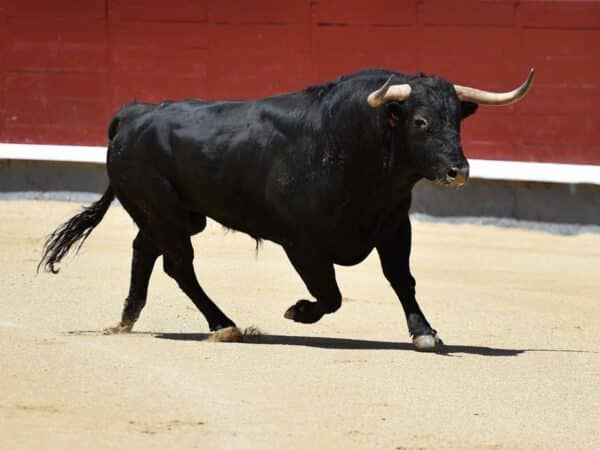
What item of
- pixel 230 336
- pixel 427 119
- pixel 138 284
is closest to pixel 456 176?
pixel 427 119

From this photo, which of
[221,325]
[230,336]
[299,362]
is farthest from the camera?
[221,325]

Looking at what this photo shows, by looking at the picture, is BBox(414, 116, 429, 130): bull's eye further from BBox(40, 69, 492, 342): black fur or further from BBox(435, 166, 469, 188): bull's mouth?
BBox(435, 166, 469, 188): bull's mouth

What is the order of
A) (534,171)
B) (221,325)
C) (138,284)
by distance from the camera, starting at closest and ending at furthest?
(221,325), (138,284), (534,171)

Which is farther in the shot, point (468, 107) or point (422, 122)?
point (468, 107)

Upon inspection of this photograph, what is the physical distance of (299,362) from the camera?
271 inches

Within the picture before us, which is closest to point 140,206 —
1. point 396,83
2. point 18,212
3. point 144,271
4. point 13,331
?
point 144,271

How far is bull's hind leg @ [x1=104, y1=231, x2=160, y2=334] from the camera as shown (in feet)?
26.4

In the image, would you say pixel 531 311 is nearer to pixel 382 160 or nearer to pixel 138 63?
pixel 382 160

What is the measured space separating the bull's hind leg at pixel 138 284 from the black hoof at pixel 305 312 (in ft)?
→ 3.06

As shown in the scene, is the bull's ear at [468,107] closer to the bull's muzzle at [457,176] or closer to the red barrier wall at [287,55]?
the bull's muzzle at [457,176]

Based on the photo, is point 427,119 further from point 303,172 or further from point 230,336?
point 230,336

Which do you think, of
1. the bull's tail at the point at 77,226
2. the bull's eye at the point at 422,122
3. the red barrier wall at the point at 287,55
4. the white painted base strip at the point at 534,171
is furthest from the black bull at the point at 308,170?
the red barrier wall at the point at 287,55

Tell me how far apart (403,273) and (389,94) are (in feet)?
2.57

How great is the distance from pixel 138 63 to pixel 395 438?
8.30m
